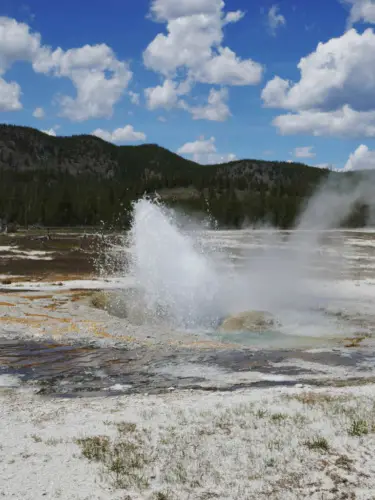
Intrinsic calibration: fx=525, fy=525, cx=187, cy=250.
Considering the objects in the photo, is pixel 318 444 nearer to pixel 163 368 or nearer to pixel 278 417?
pixel 278 417

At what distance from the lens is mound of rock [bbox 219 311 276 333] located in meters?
19.1

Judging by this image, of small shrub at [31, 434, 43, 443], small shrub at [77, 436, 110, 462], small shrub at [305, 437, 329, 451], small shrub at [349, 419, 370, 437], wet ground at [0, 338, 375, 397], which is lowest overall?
wet ground at [0, 338, 375, 397]

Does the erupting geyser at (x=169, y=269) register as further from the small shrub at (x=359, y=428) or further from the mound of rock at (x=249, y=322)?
the small shrub at (x=359, y=428)

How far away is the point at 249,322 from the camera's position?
19.5m

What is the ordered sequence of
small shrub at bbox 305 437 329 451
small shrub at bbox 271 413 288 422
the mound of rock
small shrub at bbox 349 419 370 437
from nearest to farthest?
small shrub at bbox 305 437 329 451, small shrub at bbox 349 419 370 437, small shrub at bbox 271 413 288 422, the mound of rock

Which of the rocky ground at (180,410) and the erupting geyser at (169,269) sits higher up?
the erupting geyser at (169,269)

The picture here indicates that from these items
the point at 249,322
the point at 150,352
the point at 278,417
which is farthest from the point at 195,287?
the point at 278,417

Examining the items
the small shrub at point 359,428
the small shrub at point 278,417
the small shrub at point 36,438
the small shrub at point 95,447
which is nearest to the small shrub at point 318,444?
the small shrub at point 359,428

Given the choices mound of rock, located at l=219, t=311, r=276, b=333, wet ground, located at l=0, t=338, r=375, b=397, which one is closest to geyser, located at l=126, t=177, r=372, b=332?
mound of rock, located at l=219, t=311, r=276, b=333

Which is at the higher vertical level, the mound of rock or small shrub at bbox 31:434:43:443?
small shrub at bbox 31:434:43:443

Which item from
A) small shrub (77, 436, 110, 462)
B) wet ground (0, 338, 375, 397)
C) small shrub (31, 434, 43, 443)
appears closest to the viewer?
small shrub (77, 436, 110, 462)

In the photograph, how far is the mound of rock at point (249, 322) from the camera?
753 inches

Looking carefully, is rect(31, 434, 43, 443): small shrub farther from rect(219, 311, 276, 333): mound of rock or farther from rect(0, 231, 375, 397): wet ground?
rect(219, 311, 276, 333): mound of rock

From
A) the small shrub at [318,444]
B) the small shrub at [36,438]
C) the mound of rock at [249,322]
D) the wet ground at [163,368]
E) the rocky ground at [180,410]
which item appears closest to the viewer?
the rocky ground at [180,410]
